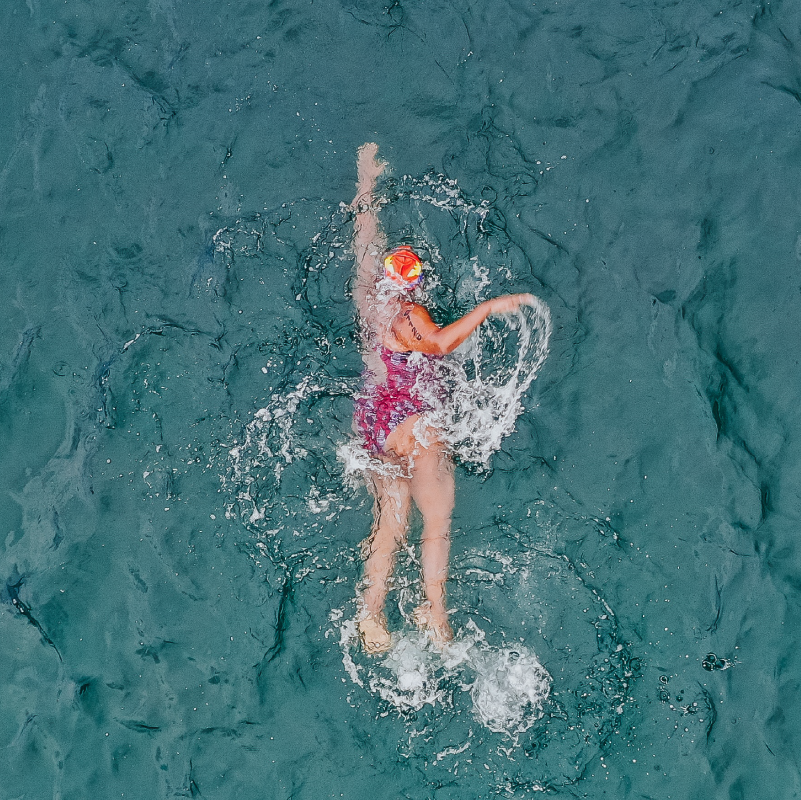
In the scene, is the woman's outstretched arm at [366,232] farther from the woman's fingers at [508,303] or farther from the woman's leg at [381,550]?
the woman's leg at [381,550]

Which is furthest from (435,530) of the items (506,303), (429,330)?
(506,303)

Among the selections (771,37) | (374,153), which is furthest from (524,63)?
(771,37)

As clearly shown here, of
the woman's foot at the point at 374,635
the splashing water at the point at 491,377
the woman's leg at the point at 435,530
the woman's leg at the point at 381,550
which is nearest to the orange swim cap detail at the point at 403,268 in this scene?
the splashing water at the point at 491,377

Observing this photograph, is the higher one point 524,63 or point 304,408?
point 524,63

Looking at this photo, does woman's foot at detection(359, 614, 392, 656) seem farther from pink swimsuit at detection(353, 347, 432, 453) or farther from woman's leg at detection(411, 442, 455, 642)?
pink swimsuit at detection(353, 347, 432, 453)

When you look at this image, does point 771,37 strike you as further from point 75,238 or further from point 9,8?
point 9,8

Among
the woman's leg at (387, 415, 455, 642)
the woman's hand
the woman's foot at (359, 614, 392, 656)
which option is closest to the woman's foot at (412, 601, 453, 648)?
the woman's leg at (387, 415, 455, 642)
